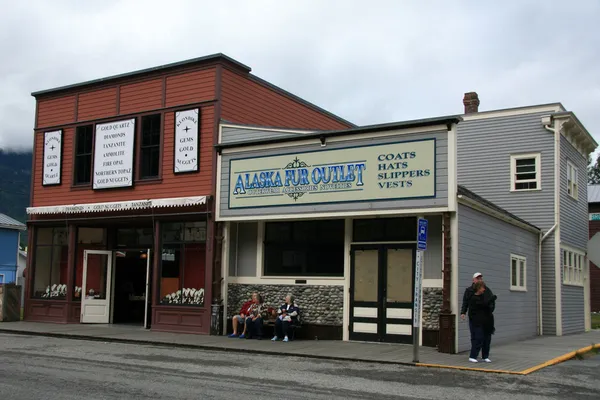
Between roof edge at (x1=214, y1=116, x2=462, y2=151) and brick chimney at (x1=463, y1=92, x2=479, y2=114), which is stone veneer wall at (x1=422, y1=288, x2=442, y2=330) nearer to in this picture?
roof edge at (x1=214, y1=116, x2=462, y2=151)

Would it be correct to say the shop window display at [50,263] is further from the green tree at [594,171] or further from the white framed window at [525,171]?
the green tree at [594,171]

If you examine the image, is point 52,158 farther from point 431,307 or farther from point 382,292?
point 431,307

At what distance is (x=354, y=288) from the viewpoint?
56.5ft

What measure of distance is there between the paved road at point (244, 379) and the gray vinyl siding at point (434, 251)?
3.53m

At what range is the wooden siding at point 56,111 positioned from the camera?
22.9 m

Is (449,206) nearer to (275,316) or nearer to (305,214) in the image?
(305,214)

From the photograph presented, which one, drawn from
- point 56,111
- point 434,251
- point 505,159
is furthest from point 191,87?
point 505,159

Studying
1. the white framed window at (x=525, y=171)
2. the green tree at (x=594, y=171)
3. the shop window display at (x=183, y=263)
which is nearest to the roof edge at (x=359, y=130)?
the shop window display at (x=183, y=263)

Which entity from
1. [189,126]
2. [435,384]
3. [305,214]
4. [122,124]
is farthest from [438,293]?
[122,124]

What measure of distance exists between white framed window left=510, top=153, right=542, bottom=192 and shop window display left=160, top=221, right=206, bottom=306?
1090 centimetres

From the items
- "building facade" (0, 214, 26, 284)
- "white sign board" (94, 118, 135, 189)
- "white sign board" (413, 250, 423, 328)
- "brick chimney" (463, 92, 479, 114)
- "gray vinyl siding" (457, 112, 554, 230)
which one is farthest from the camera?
"building facade" (0, 214, 26, 284)

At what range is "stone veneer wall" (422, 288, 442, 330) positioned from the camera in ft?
52.1

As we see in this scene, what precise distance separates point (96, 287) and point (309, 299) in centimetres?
805

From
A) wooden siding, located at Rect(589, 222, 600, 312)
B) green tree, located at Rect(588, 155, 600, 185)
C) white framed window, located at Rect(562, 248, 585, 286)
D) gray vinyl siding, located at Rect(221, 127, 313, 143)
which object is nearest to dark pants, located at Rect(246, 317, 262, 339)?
gray vinyl siding, located at Rect(221, 127, 313, 143)
